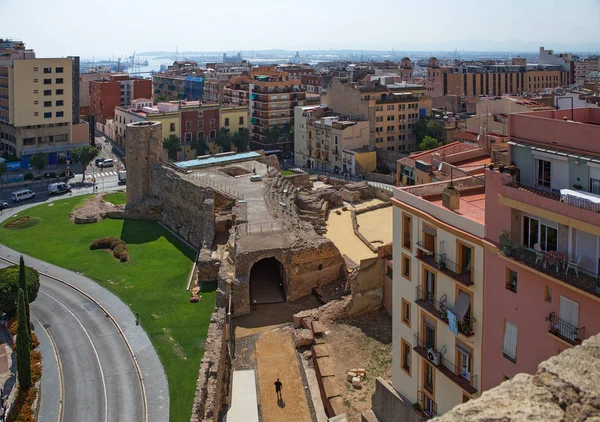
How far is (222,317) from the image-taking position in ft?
83.4

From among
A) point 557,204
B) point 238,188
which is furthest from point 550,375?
point 238,188

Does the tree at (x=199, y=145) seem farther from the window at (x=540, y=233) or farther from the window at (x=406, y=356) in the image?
the window at (x=540, y=233)

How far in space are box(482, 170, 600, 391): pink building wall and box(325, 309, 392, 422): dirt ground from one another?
745cm

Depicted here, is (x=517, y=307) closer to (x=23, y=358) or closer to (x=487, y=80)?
(x=23, y=358)

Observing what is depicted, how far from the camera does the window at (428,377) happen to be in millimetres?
15152

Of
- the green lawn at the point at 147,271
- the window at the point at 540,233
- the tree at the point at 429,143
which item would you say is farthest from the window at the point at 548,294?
the tree at the point at 429,143

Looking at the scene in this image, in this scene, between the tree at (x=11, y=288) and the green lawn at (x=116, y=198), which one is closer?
the tree at (x=11, y=288)

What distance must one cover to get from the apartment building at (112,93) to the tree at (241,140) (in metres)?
27.3

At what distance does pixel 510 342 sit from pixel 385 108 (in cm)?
5255

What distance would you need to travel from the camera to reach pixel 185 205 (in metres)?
42.4

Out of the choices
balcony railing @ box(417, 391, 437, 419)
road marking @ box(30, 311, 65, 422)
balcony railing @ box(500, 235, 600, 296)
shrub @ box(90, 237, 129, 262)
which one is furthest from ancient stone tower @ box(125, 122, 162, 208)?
balcony railing @ box(500, 235, 600, 296)

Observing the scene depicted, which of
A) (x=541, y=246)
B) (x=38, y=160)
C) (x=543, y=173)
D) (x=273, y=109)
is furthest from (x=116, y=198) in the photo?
(x=541, y=246)

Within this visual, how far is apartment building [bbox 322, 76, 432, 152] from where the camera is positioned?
206ft

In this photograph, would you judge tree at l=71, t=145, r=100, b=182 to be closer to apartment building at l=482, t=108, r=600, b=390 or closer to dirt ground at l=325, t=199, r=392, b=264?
dirt ground at l=325, t=199, r=392, b=264
